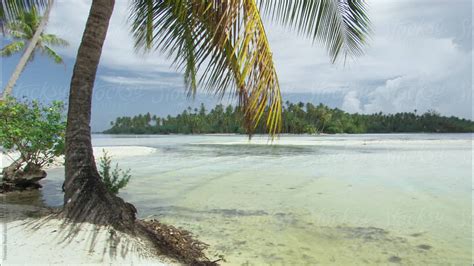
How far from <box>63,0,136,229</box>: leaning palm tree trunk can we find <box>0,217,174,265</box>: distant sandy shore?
0.81ft

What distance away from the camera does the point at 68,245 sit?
3.63 m

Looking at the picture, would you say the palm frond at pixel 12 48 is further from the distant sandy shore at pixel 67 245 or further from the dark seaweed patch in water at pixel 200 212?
the distant sandy shore at pixel 67 245

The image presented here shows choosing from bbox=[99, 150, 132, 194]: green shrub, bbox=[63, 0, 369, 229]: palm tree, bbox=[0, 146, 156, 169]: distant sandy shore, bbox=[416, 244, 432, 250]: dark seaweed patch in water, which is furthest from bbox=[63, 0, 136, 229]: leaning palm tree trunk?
bbox=[0, 146, 156, 169]: distant sandy shore

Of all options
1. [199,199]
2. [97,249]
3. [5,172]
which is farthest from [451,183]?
[5,172]

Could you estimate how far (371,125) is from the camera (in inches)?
4213

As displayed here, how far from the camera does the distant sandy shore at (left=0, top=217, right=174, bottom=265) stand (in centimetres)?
340

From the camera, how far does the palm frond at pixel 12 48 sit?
2094 cm

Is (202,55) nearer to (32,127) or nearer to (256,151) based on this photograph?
(32,127)

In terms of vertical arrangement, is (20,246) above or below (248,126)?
below

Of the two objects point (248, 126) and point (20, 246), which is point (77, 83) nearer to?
point (20, 246)

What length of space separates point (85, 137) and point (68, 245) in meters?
1.23

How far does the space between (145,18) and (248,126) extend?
332 cm

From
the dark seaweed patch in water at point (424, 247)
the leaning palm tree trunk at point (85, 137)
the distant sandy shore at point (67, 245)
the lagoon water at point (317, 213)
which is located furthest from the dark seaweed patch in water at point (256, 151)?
the distant sandy shore at point (67, 245)

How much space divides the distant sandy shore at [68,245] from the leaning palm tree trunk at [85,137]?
248 mm
